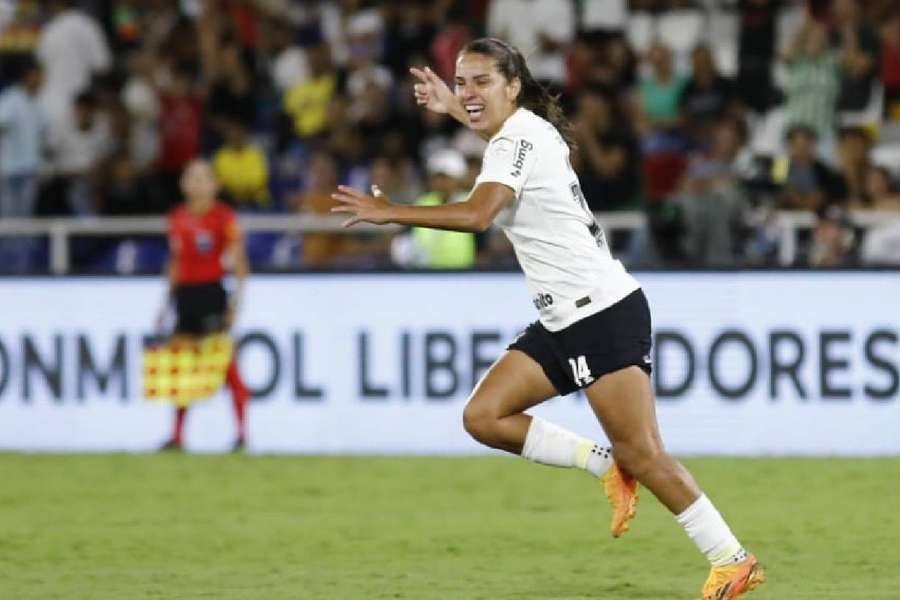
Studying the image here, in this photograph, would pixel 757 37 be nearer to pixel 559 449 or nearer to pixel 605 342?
pixel 559 449

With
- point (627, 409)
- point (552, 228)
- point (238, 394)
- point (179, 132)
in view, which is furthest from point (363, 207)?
point (179, 132)

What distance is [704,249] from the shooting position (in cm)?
1593

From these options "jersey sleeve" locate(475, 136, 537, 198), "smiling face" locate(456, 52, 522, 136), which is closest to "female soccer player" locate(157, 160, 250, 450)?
"smiling face" locate(456, 52, 522, 136)

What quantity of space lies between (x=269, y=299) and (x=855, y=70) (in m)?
6.08

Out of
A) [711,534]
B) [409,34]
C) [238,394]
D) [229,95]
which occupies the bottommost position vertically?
[238,394]

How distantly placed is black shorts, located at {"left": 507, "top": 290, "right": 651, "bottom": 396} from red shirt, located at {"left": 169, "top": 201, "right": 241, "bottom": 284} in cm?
687

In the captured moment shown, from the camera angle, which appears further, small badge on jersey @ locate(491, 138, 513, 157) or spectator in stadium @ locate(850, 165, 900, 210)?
spectator in stadium @ locate(850, 165, 900, 210)

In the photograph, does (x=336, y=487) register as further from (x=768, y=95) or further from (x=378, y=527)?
(x=768, y=95)

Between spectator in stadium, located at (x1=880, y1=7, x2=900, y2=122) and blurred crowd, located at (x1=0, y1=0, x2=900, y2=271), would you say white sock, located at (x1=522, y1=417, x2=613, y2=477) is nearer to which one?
blurred crowd, located at (x1=0, y1=0, x2=900, y2=271)

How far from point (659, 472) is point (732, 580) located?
19.3 inches

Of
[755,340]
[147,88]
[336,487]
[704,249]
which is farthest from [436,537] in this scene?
[147,88]

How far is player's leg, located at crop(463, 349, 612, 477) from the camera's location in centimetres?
830

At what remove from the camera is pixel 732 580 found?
25.7 ft

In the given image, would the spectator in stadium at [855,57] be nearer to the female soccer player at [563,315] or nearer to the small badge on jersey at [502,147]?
the female soccer player at [563,315]
